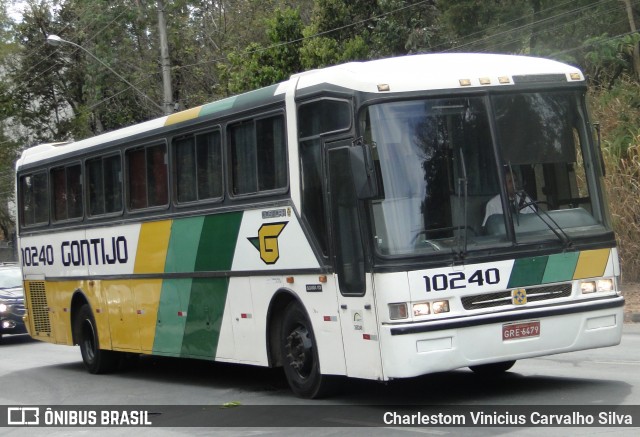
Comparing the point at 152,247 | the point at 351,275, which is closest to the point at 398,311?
the point at 351,275

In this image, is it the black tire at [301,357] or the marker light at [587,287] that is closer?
the marker light at [587,287]

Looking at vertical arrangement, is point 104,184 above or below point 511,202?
above

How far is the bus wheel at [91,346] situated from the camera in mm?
16672

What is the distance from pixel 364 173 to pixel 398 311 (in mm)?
1242

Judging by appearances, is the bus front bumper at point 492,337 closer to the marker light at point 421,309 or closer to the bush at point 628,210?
the marker light at point 421,309

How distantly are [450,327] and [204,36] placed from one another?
38.0 metres

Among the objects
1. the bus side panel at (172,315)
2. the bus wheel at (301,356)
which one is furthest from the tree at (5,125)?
the bus wheel at (301,356)

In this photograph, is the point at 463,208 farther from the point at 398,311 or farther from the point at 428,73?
the point at 428,73

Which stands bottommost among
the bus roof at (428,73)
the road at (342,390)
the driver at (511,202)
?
the road at (342,390)

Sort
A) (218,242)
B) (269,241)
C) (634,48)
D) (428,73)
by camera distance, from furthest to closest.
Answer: (634,48) → (218,242) → (269,241) → (428,73)

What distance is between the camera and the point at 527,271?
994cm

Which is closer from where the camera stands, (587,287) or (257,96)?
(587,287)

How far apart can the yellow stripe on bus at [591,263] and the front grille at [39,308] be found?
10.7 metres

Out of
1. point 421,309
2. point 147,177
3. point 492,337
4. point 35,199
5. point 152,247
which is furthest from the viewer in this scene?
point 35,199
